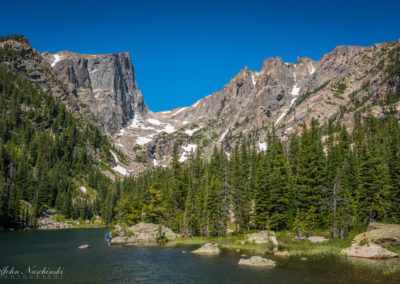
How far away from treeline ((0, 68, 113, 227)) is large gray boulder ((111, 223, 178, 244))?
50.6 metres

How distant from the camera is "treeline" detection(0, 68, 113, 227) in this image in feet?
356

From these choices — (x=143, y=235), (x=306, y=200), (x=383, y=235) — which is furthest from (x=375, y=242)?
(x=143, y=235)

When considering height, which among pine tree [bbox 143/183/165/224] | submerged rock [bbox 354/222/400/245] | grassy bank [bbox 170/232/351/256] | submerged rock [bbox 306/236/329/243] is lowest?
A: grassy bank [bbox 170/232/351/256]

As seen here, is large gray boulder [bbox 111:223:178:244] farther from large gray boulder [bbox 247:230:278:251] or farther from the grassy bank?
large gray boulder [bbox 247:230:278:251]

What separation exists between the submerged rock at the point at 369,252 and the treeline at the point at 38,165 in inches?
3808

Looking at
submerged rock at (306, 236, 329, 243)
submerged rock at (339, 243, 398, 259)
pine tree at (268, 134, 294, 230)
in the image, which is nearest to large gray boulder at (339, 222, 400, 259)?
submerged rock at (339, 243, 398, 259)

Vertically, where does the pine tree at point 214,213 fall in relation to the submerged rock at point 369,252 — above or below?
above

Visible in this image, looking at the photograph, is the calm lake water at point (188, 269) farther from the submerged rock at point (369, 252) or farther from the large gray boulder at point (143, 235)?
the large gray boulder at point (143, 235)

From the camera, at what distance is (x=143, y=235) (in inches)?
2557

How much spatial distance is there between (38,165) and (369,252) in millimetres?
140534

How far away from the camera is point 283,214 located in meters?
58.8

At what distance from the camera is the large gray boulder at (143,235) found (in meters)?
63.8

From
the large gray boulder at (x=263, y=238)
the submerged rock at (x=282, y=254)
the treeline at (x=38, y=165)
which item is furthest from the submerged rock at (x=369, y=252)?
Result: the treeline at (x=38, y=165)

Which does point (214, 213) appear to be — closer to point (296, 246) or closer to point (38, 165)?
point (296, 246)
